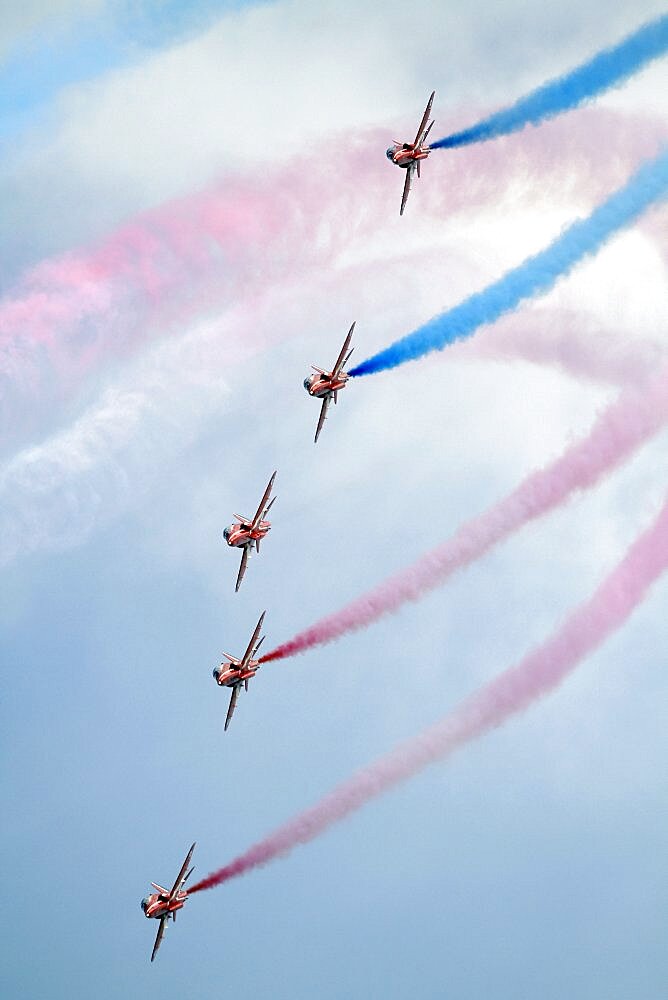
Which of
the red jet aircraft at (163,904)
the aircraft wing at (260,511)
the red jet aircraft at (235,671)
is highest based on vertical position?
the aircraft wing at (260,511)

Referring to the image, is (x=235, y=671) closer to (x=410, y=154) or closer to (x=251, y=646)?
(x=251, y=646)

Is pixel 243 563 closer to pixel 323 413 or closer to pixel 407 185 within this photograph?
pixel 323 413

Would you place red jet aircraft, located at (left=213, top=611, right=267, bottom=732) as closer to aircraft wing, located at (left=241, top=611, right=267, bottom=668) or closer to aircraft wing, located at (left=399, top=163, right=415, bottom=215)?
aircraft wing, located at (left=241, top=611, right=267, bottom=668)

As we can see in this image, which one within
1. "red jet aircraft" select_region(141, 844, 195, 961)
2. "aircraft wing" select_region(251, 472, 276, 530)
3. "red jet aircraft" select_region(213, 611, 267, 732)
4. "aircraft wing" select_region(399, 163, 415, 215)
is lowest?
"red jet aircraft" select_region(141, 844, 195, 961)

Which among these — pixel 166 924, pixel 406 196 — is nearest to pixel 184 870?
pixel 166 924


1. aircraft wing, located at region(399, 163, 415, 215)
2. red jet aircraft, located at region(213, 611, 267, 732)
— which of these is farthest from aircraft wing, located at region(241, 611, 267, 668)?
aircraft wing, located at region(399, 163, 415, 215)

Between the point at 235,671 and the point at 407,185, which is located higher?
the point at 407,185

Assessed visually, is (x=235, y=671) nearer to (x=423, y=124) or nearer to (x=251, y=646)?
(x=251, y=646)

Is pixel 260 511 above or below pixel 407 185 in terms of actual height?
below

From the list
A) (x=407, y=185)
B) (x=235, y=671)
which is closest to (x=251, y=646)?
(x=235, y=671)

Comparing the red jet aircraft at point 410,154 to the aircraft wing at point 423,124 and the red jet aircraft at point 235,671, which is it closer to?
the aircraft wing at point 423,124

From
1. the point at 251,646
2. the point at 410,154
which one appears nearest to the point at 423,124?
the point at 410,154

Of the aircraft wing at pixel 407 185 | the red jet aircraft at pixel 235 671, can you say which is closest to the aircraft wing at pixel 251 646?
the red jet aircraft at pixel 235 671

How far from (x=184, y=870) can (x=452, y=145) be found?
1115 inches
